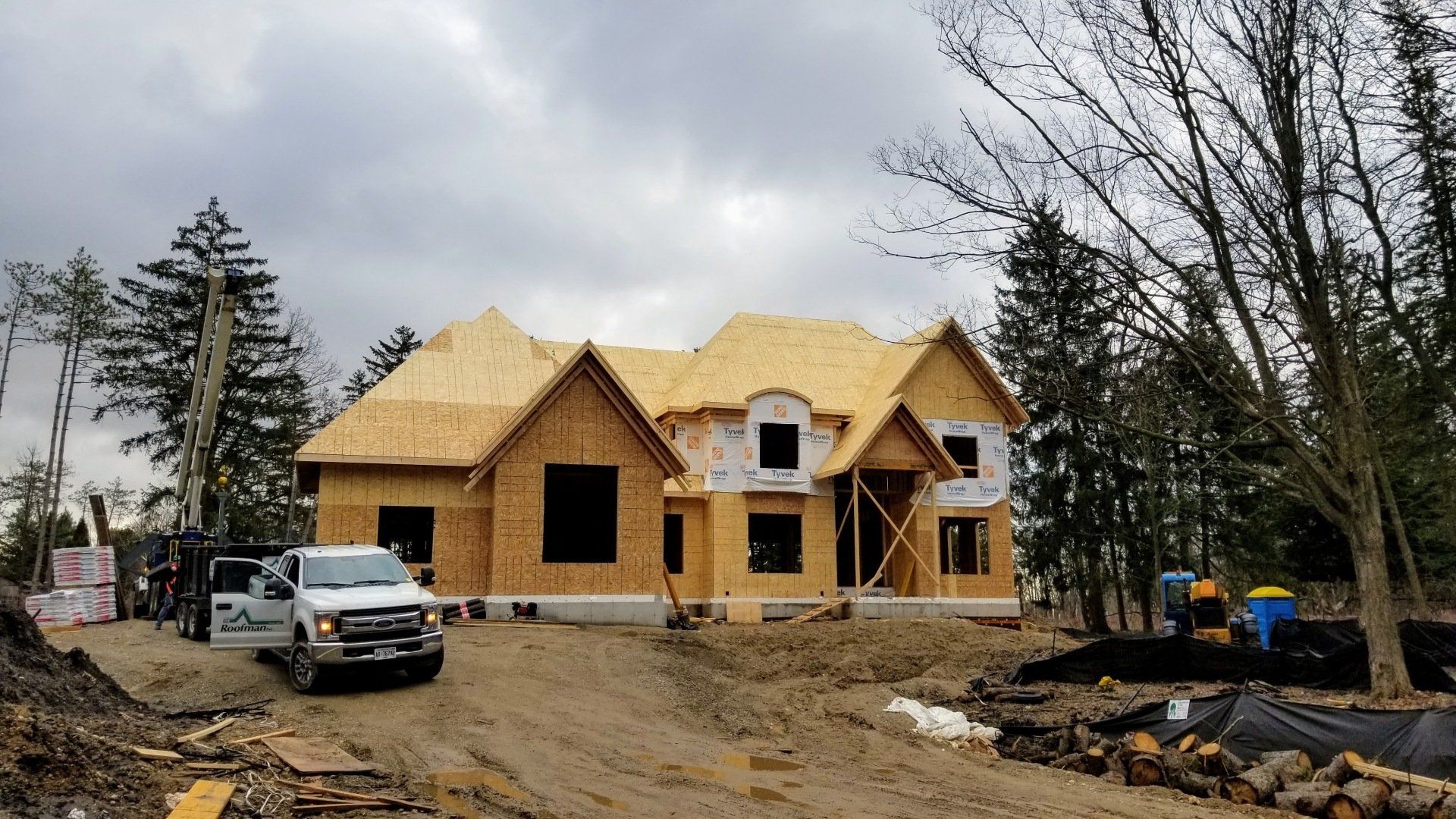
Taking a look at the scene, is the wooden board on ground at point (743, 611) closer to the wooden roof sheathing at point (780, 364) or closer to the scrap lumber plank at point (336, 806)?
the wooden roof sheathing at point (780, 364)

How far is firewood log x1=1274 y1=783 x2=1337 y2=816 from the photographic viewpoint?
28.5ft

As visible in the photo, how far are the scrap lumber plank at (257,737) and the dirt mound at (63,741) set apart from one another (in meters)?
0.63

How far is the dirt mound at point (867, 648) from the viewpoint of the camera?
18125 millimetres

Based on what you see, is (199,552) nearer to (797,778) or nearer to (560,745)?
(560,745)

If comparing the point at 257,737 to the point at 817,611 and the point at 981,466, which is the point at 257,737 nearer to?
the point at 817,611

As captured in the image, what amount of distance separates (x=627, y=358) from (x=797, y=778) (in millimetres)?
22044

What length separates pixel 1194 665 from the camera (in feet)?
50.5

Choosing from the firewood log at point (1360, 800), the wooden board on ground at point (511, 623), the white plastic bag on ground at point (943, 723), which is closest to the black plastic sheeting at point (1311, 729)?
the firewood log at point (1360, 800)

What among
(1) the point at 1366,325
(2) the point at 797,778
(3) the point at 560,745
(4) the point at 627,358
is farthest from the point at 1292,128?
(4) the point at 627,358

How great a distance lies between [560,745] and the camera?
34.2 feet

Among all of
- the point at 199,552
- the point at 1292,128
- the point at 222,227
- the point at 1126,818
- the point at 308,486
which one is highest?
the point at 222,227

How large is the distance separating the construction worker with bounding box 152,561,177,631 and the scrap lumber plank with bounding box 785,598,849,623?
14210 millimetres

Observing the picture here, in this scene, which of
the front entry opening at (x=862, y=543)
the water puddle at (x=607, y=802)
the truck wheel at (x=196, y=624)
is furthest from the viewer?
the front entry opening at (x=862, y=543)

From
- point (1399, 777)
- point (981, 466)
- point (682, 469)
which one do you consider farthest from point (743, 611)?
point (1399, 777)
